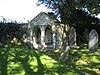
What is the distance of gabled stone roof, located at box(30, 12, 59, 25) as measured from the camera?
118 feet

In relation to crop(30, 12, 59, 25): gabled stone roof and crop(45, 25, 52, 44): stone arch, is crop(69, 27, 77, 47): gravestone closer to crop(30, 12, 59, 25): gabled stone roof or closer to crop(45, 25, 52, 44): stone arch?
crop(30, 12, 59, 25): gabled stone roof

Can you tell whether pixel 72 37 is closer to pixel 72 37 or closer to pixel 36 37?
pixel 72 37

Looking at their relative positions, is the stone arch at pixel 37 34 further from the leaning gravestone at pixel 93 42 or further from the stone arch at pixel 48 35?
the leaning gravestone at pixel 93 42

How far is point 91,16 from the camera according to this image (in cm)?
4178

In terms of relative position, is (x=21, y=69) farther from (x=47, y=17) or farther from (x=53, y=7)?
(x=53, y=7)

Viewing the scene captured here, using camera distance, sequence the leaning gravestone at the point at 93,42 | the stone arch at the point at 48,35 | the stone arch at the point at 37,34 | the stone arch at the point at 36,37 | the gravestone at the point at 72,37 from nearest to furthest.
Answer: the leaning gravestone at the point at 93,42 → the stone arch at the point at 36,37 → the gravestone at the point at 72,37 → the stone arch at the point at 37,34 → the stone arch at the point at 48,35

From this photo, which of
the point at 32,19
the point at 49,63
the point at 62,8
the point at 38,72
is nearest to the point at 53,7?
the point at 62,8

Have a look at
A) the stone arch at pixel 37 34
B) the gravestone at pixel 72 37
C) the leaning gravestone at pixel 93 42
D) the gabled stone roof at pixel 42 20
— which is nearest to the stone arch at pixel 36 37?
the stone arch at pixel 37 34

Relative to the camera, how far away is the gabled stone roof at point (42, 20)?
36094 millimetres

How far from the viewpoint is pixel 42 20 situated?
36312 mm

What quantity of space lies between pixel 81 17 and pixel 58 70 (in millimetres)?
26764

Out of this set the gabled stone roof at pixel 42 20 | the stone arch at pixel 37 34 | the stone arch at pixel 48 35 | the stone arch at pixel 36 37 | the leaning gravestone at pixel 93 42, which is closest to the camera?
the leaning gravestone at pixel 93 42

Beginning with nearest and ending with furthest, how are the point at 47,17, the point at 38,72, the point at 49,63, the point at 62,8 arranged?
the point at 38,72 < the point at 49,63 < the point at 47,17 < the point at 62,8

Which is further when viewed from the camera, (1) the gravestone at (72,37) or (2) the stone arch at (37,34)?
(2) the stone arch at (37,34)
